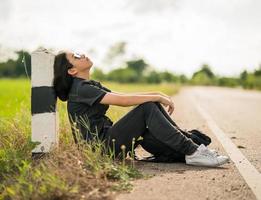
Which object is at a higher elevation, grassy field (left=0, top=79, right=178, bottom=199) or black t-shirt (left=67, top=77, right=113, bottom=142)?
black t-shirt (left=67, top=77, right=113, bottom=142)

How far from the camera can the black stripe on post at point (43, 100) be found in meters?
5.20

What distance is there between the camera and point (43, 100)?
5.22m

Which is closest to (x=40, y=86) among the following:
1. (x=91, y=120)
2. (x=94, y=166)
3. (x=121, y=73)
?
(x=91, y=120)

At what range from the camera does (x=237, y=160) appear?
5.33 metres

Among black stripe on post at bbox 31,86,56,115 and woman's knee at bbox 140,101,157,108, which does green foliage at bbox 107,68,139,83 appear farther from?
woman's knee at bbox 140,101,157,108

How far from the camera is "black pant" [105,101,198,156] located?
4.96m

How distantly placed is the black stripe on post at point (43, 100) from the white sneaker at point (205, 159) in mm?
1510

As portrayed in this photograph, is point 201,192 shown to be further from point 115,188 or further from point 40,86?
point 40,86

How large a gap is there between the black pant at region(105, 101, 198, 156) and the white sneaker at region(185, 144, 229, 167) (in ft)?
0.20

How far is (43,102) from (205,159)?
1.76 metres

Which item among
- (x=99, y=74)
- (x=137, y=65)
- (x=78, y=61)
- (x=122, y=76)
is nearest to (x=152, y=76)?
(x=122, y=76)

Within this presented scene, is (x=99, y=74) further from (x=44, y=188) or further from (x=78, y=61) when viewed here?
(x=44, y=188)

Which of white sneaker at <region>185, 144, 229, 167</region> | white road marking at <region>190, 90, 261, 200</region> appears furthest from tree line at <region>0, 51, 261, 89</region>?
white sneaker at <region>185, 144, 229, 167</region>

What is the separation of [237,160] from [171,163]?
709 millimetres
